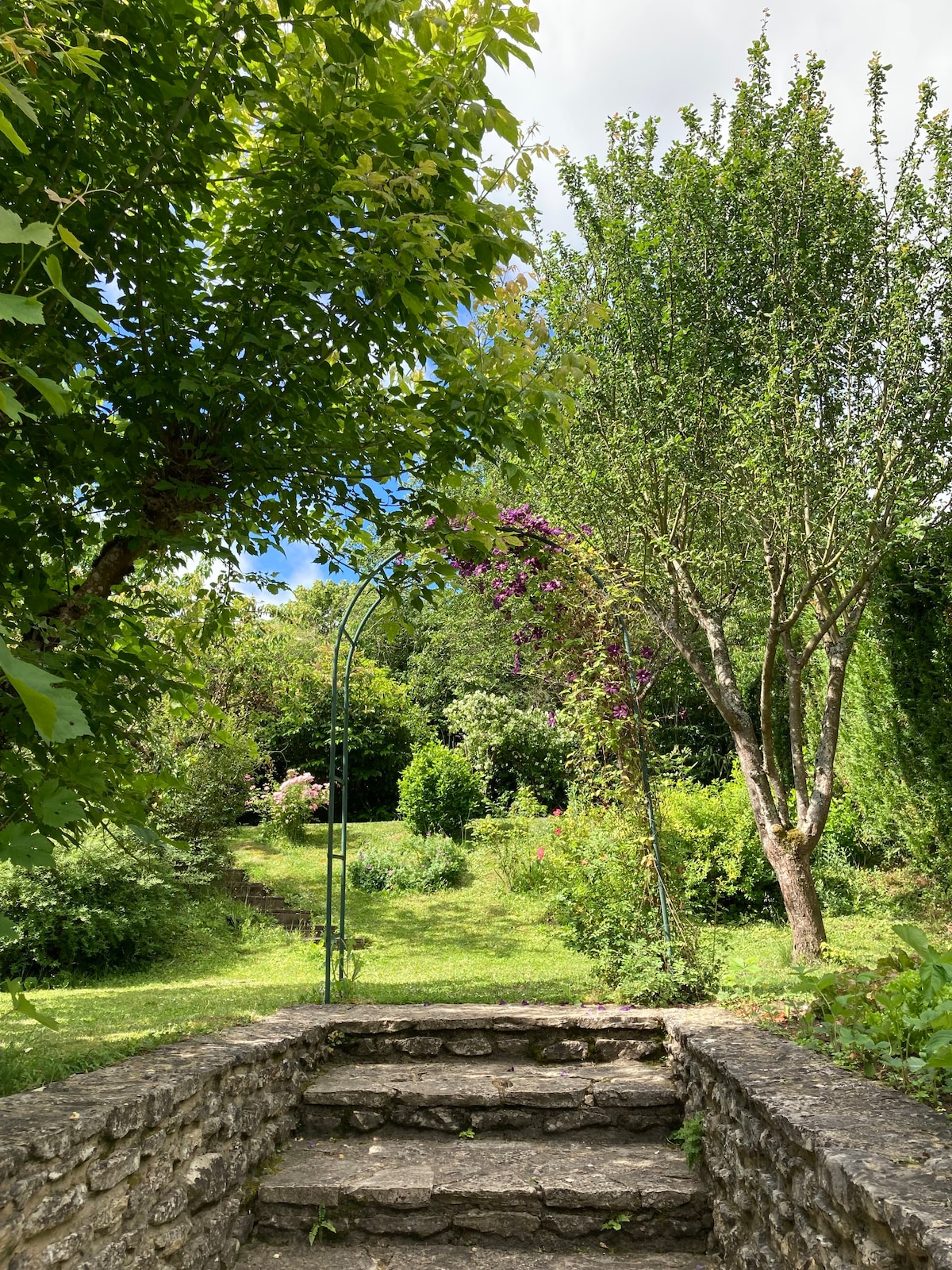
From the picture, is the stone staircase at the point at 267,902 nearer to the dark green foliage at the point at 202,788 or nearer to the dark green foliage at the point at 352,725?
the dark green foliage at the point at 202,788

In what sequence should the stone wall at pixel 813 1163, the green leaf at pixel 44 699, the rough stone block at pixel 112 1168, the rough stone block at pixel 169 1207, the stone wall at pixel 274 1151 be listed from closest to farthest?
the green leaf at pixel 44 699 < the stone wall at pixel 813 1163 < the stone wall at pixel 274 1151 < the rough stone block at pixel 112 1168 < the rough stone block at pixel 169 1207

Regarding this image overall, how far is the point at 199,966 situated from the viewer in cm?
714

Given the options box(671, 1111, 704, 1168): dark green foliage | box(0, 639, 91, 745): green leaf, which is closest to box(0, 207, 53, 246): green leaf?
box(0, 639, 91, 745): green leaf

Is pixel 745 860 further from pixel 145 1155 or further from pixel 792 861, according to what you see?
pixel 145 1155

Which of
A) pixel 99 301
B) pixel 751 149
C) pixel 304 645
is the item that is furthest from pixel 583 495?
pixel 304 645

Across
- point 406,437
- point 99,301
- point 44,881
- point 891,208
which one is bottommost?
point 44,881

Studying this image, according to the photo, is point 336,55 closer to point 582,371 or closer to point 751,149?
point 582,371

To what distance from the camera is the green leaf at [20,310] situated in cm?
69

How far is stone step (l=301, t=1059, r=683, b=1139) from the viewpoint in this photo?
3613 mm

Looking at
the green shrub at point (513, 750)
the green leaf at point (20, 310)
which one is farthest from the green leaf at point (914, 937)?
the green shrub at point (513, 750)

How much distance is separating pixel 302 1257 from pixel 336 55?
12.7 ft

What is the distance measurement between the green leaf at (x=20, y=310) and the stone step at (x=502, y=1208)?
11.0ft

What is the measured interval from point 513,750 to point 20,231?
1186 cm

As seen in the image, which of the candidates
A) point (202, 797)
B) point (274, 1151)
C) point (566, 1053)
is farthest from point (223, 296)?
point (202, 797)
